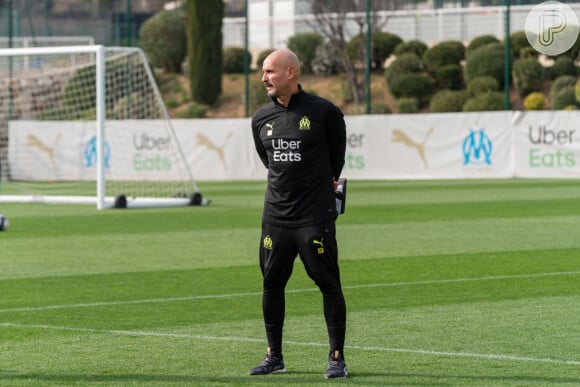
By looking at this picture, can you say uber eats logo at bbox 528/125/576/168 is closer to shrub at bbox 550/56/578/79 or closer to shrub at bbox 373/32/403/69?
shrub at bbox 550/56/578/79

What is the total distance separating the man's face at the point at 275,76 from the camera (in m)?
8.47

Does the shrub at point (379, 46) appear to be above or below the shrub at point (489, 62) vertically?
above

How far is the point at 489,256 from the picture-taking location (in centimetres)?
1625

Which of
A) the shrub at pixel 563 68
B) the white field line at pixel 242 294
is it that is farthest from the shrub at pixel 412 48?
the white field line at pixel 242 294

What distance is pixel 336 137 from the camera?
867cm

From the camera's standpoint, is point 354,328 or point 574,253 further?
point 574,253

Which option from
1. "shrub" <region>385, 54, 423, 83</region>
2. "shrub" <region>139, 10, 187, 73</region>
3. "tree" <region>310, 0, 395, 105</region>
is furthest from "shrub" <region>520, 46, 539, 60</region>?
"shrub" <region>139, 10, 187, 73</region>

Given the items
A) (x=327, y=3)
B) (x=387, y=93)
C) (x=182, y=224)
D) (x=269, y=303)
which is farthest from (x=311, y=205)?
(x=327, y=3)

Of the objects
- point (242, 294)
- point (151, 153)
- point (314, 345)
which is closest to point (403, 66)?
point (151, 153)

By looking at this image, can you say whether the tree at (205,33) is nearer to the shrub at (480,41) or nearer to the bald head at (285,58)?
the shrub at (480,41)

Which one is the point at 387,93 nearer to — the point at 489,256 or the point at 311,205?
the point at 489,256

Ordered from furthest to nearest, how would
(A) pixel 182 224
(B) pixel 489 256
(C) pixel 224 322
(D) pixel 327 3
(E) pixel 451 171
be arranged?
(D) pixel 327 3
(E) pixel 451 171
(A) pixel 182 224
(B) pixel 489 256
(C) pixel 224 322

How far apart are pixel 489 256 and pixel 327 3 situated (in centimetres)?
3811

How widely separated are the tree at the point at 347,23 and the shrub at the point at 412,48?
1.40 metres
